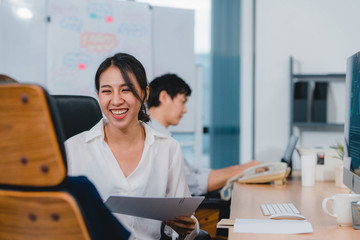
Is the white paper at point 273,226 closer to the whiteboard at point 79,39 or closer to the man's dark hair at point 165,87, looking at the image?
the man's dark hair at point 165,87

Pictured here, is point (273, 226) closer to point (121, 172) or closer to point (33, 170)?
point (121, 172)

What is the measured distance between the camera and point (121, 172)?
4.86 feet

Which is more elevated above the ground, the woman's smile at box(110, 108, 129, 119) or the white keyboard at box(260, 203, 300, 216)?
the woman's smile at box(110, 108, 129, 119)

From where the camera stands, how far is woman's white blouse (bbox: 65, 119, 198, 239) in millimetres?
1474

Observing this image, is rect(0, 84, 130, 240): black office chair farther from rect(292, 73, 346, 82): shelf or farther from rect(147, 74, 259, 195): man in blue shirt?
rect(292, 73, 346, 82): shelf

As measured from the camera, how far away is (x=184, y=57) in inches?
144

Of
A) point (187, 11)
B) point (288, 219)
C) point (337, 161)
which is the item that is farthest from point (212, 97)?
point (288, 219)

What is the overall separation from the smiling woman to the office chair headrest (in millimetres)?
744

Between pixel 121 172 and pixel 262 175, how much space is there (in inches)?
37.3

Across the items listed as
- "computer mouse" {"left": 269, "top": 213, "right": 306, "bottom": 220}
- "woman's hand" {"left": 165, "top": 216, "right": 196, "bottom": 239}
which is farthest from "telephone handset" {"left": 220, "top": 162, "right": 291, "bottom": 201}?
"computer mouse" {"left": 269, "top": 213, "right": 306, "bottom": 220}

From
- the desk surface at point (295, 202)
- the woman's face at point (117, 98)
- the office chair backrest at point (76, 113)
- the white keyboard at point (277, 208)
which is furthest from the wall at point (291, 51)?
the woman's face at point (117, 98)

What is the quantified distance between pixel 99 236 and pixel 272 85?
3050 mm

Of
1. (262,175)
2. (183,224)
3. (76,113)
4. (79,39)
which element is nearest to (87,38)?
(79,39)

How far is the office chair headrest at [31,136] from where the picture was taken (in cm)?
68
